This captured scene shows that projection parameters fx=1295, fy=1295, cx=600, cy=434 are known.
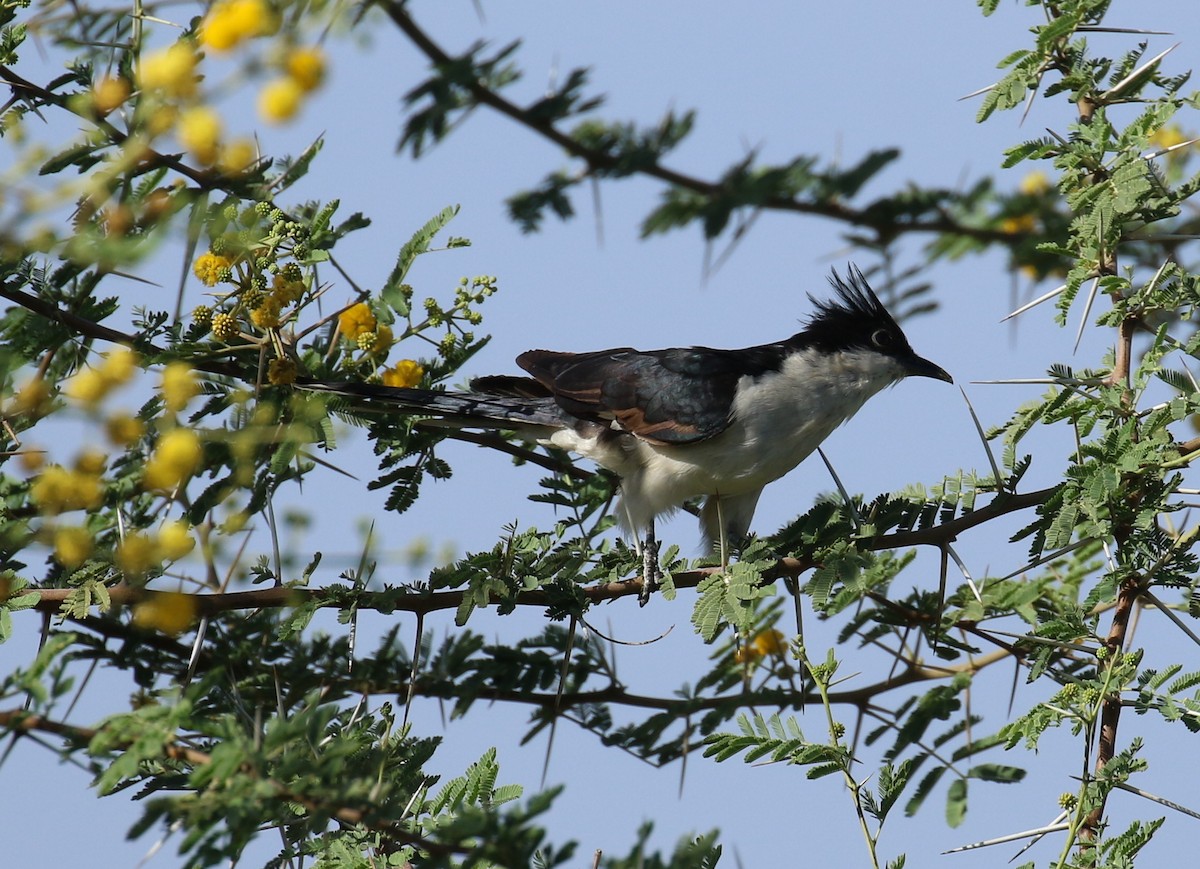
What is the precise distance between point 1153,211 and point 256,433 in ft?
9.07

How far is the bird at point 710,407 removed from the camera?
5.95 m

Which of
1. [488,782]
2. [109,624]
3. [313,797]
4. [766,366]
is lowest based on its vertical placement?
[313,797]

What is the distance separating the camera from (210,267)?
4.04 meters

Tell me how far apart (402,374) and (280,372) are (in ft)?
2.17

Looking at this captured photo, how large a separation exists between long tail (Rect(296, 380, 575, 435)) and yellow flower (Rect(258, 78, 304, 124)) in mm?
2649

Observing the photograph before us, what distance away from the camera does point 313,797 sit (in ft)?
8.00

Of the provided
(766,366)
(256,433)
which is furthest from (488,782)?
(766,366)

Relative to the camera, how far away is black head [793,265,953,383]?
6164 millimetres

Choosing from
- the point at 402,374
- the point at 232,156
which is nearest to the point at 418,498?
the point at 402,374

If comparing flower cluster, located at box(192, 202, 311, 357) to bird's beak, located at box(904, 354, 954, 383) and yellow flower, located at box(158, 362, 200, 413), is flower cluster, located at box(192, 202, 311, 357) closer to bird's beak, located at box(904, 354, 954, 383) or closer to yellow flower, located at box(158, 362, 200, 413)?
yellow flower, located at box(158, 362, 200, 413)

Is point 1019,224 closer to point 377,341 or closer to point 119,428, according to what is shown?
point 119,428

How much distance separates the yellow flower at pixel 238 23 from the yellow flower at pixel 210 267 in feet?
6.84

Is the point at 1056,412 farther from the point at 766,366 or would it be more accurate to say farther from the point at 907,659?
the point at 766,366

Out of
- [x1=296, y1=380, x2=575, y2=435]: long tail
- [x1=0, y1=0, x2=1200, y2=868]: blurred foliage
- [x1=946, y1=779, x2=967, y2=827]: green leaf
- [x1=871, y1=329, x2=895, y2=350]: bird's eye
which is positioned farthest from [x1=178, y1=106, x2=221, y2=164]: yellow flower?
[x1=871, y1=329, x2=895, y2=350]: bird's eye
